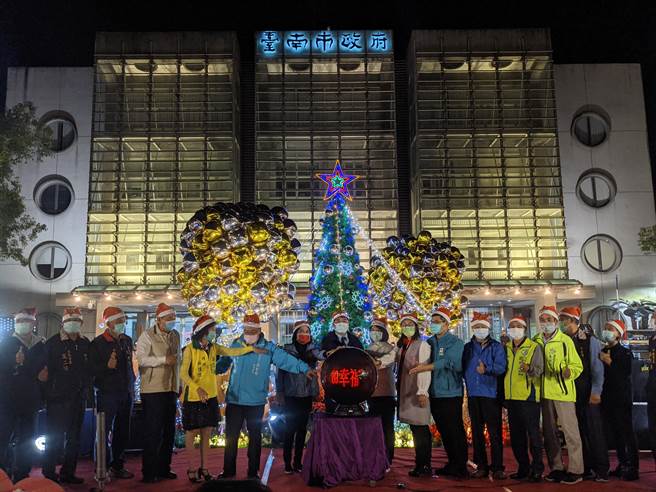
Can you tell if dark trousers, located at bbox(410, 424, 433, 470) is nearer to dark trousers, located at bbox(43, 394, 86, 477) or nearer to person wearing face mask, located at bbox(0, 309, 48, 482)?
dark trousers, located at bbox(43, 394, 86, 477)

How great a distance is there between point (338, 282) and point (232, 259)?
2.37 meters

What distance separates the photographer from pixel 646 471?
7.70m

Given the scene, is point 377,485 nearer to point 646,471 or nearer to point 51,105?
point 646,471

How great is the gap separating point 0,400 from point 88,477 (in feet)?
4.96

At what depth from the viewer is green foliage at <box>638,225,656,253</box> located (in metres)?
22.9

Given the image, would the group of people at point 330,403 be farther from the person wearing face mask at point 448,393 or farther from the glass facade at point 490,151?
the glass facade at point 490,151

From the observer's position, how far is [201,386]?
6.93 meters

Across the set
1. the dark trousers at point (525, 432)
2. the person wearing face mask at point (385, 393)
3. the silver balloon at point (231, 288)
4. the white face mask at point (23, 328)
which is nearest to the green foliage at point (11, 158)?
the silver balloon at point (231, 288)

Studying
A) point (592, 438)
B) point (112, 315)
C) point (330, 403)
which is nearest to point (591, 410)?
point (592, 438)

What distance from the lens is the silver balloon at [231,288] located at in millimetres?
12672

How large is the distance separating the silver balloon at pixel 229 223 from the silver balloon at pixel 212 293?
4.06 feet

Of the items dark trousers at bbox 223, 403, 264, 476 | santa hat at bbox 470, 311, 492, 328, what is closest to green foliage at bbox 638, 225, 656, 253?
santa hat at bbox 470, 311, 492, 328

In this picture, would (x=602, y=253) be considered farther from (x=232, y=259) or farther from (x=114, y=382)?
(x=114, y=382)

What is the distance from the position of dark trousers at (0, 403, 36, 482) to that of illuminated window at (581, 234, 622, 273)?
2256 centimetres
